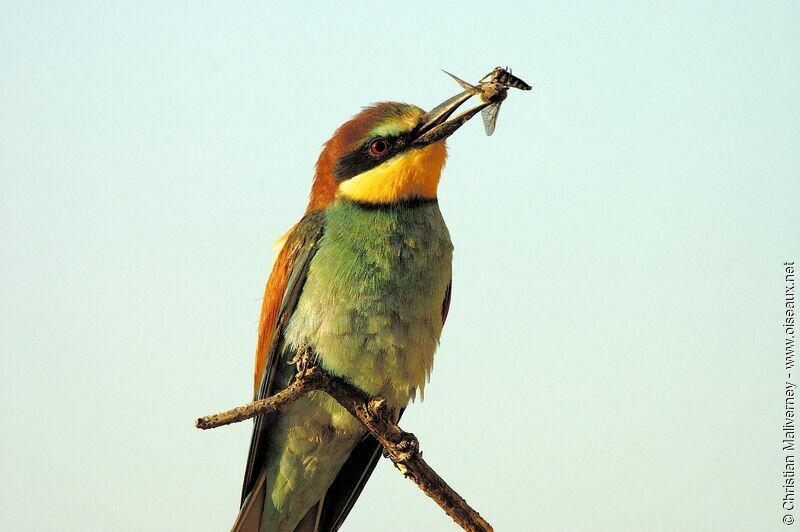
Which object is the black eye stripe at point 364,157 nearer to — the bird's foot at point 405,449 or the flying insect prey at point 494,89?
the flying insect prey at point 494,89

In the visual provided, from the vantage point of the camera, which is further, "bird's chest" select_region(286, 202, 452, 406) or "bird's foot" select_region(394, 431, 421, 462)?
"bird's chest" select_region(286, 202, 452, 406)

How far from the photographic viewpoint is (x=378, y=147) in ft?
10.2

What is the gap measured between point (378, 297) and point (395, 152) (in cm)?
49

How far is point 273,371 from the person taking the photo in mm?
3186

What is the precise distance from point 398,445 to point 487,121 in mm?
1085

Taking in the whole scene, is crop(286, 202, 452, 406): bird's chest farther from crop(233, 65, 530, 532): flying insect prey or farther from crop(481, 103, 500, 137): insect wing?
crop(481, 103, 500, 137): insect wing

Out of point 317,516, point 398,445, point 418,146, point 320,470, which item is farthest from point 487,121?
point 317,516

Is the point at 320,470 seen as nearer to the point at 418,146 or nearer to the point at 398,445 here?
the point at 398,445

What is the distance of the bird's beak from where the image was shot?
3.09m

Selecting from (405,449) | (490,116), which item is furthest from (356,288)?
(490,116)

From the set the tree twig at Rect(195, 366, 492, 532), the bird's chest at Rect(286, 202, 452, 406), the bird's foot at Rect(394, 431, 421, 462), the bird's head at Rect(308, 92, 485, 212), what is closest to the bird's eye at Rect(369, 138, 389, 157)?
the bird's head at Rect(308, 92, 485, 212)

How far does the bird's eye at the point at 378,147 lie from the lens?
3113 mm

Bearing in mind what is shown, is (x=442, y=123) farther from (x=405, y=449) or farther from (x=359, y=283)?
(x=405, y=449)

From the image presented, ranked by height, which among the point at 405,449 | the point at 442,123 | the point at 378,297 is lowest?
the point at 405,449
